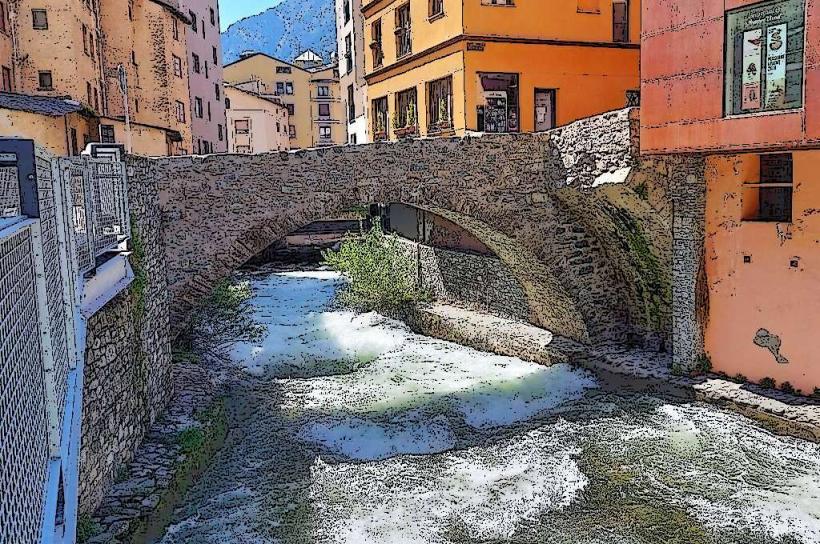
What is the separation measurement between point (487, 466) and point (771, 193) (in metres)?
6.11

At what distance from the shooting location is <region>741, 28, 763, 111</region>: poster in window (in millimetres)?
9516

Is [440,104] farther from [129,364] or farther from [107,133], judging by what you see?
[107,133]

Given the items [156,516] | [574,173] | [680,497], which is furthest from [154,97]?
[680,497]

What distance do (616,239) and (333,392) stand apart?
592cm

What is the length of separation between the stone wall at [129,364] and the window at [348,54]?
1846cm

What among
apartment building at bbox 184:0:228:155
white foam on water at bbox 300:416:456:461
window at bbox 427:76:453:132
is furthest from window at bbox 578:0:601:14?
apartment building at bbox 184:0:228:155

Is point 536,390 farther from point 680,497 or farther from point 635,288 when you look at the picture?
point 680,497

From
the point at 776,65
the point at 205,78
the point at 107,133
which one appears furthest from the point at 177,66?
the point at 776,65

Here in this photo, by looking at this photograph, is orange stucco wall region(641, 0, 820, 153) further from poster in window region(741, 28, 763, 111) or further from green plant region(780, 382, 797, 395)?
green plant region(780, 382, 797, 395)

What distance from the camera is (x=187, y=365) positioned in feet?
43.9

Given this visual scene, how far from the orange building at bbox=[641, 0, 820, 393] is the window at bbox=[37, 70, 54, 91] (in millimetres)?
17147

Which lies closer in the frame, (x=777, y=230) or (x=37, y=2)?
(x=777, y=230)

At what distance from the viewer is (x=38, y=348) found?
11.8 ft

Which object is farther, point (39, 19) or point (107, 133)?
point (107, 133)
